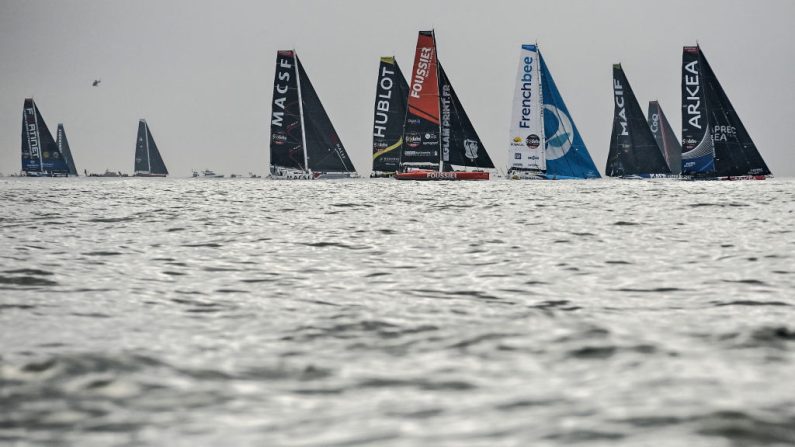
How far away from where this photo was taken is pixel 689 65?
6550cm

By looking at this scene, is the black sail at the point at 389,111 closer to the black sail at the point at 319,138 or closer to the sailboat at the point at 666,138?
the black sail at the point at 319,138

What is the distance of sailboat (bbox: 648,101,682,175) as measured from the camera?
10162 cm

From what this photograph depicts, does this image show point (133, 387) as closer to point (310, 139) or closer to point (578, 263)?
point (578, 263)

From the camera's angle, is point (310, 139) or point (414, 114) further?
point (310, 139)

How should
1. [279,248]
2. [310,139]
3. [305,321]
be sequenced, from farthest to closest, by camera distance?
[310,139] → [279,248] → [305,321]

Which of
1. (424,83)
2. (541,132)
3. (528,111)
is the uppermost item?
(424,83)

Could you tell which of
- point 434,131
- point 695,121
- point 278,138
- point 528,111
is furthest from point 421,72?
point 695,121

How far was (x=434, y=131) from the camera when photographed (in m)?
69.5

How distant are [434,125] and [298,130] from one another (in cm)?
1578

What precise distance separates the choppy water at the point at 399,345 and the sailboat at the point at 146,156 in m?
126

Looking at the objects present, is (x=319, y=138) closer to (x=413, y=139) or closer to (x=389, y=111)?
(x=389, y=111)

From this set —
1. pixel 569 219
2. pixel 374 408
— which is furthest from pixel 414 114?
pixel 374 408

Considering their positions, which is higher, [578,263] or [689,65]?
[689,65]

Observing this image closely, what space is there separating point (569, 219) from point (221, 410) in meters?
18.5
